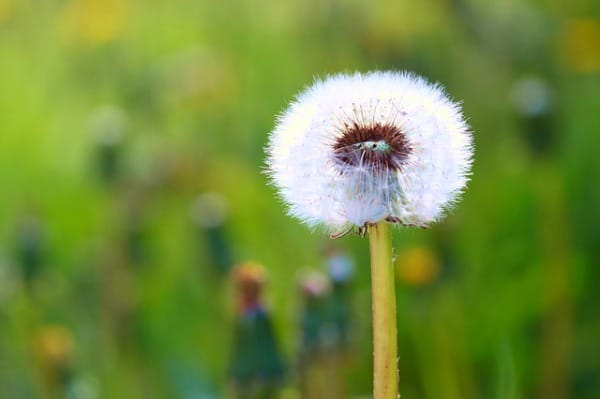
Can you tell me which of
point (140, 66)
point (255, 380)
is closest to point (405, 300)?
point (255, 380)

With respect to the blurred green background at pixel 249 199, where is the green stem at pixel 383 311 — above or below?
below

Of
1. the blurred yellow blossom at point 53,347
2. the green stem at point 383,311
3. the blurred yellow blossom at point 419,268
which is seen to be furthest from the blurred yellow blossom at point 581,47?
the green stem at point 383,311

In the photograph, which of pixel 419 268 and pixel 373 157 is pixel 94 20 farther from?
pixel 373 157

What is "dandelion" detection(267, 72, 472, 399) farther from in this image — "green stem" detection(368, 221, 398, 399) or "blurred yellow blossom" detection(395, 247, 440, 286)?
"blurred yellow blossom" detection(395, 247, 440, 286)

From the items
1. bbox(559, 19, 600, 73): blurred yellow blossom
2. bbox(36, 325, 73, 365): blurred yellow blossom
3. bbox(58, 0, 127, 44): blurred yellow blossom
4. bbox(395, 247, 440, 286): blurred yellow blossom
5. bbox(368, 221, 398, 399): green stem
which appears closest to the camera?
bbox(368, 221, 398, 399): green stem

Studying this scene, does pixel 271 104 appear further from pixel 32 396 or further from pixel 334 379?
pixel 334 379

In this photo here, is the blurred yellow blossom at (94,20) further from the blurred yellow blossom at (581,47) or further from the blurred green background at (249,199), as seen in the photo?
the blurred yellow blossom at (581,47)

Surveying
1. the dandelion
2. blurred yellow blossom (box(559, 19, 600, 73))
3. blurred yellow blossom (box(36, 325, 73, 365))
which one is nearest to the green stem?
the dandelion
